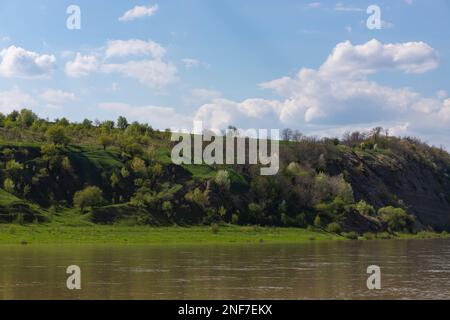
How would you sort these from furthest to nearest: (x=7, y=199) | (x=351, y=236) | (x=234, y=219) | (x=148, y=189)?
(x=148, y=189)
(x=234, y=219)
(x=351, y=236)
(x=7, y=199)

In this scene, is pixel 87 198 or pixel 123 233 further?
pixel 87 198

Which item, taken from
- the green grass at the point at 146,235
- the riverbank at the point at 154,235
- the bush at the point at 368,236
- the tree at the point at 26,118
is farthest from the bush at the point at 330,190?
the tree at the point at 26,118

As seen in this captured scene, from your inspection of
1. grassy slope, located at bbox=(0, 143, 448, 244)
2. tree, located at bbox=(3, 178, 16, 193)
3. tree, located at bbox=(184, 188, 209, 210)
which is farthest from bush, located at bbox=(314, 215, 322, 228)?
tree, located at bbox=(3, 178, 16, 193)

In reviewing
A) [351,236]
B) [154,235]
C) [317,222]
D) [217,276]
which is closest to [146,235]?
[154,235]

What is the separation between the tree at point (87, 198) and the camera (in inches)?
5148

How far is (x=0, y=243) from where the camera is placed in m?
95.9

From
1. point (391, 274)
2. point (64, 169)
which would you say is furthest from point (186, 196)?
point (391, 274)

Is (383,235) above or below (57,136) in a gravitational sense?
below

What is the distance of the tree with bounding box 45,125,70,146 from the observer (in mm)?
153250

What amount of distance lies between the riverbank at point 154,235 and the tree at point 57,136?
41.4 meters

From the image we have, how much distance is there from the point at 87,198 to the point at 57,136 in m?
29.3

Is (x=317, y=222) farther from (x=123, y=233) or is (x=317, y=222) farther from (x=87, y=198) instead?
(x=87, y=198)

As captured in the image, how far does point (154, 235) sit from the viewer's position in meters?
117
